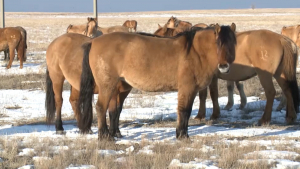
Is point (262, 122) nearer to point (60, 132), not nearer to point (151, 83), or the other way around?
point (151, 83)

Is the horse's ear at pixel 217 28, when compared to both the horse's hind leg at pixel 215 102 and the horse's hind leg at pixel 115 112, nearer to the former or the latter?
the horse's hind leg at pixel 115 112

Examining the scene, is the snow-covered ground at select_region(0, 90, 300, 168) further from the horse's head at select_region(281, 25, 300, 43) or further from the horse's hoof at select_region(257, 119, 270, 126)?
the horse's head at select_region(281, 25, 300, 43)

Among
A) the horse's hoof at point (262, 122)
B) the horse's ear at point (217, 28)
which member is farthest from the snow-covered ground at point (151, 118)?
the horse's ear at point (217, 28)

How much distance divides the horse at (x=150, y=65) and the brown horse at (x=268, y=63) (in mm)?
2080

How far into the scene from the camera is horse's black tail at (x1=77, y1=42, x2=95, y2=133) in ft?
24.3

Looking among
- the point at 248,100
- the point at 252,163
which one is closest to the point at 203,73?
the point at 252,163

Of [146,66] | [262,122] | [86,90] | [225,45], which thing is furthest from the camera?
[262,122]

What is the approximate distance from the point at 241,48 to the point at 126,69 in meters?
3.16

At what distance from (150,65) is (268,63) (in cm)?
295

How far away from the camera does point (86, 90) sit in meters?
7.50

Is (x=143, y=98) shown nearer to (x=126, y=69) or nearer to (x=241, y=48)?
(x=241, y=48)

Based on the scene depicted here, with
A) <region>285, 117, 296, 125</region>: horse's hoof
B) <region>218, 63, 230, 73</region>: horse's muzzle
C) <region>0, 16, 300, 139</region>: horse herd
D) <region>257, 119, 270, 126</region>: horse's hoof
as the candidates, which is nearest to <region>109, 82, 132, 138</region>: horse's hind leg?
<region>0, 16, 300, 139</region>: horse herd

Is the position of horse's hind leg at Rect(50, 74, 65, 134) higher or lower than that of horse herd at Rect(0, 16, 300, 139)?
lower

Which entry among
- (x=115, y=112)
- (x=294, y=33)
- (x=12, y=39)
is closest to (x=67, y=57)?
(x=115, y=112)
